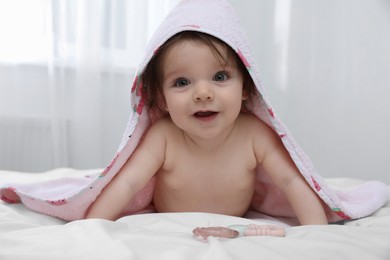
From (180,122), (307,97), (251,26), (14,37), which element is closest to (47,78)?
(14,37)

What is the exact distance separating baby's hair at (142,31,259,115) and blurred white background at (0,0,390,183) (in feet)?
3.02

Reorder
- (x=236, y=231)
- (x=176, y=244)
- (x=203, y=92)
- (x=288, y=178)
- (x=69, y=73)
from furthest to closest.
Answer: (x=69, y=73) < (x=288, y=178) < (x=203, y=92) < (x=236, y=231) < (x=176, y=244)

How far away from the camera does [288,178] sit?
1042 millimetres

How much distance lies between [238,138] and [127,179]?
258 mm

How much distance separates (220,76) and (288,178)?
0.85 ft

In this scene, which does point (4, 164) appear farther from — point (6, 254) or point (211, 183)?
point (6, 254)

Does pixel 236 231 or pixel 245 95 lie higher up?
pixel 245 95

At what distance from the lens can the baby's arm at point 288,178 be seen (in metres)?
1.00

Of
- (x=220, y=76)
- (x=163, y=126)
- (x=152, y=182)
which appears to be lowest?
(x=152, y=182)

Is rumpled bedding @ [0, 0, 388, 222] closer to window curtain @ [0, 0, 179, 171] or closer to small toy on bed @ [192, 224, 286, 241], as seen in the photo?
small toy on bed @ [192, 224, 286, 241]

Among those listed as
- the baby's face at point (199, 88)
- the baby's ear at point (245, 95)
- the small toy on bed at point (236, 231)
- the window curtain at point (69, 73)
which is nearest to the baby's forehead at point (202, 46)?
the baby's face at point (199, 88)

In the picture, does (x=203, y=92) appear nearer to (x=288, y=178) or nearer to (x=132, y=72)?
(x=288, y=178)

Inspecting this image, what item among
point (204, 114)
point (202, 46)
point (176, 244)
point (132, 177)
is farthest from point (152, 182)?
point (176, 244)

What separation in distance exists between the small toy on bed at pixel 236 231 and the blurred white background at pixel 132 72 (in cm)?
124
